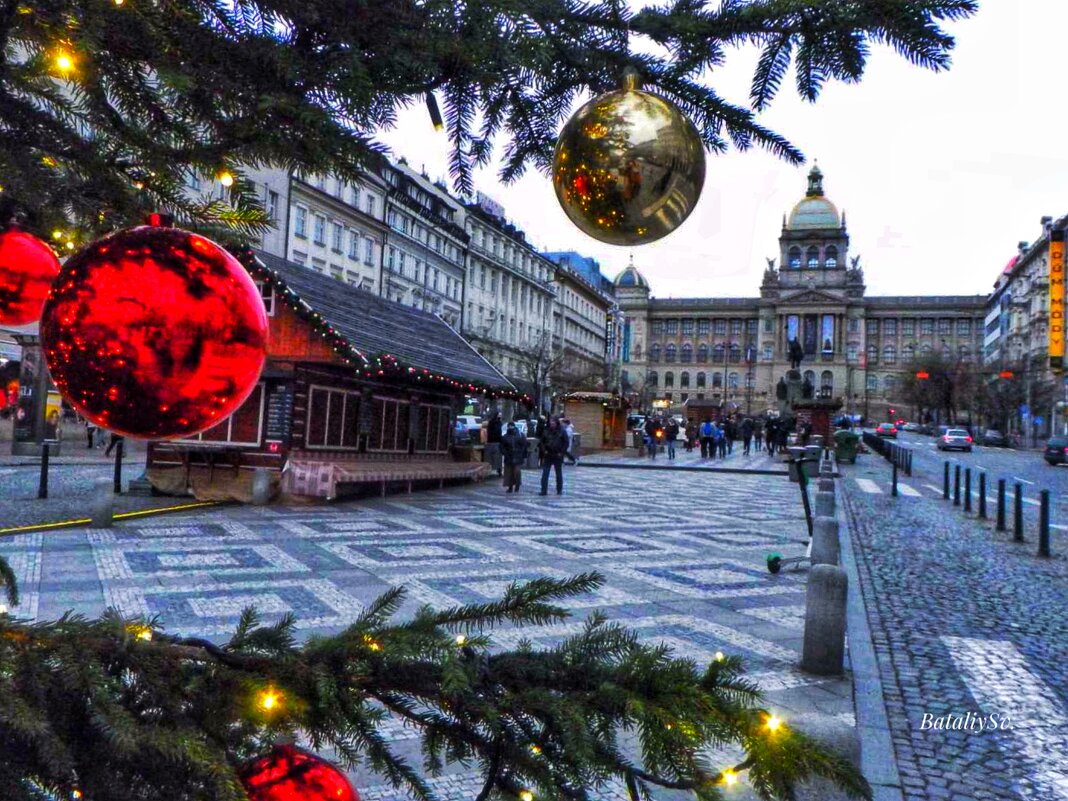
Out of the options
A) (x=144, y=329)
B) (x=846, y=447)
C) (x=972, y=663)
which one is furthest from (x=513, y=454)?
(x=846, y=447)

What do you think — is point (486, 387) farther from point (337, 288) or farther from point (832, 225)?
point (832, 225)

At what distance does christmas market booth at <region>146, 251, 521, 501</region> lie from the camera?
13109 mm

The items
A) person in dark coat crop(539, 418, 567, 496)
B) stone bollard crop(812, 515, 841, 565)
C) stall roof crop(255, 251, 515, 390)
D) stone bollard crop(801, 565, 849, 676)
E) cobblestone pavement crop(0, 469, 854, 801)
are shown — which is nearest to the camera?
stone bollard crop(801, 565, 849, 676)

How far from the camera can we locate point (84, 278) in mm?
1397

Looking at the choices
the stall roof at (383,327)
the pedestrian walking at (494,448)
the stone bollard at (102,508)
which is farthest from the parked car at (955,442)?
the stone bollard at (102,508)

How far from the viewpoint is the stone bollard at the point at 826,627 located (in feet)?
15.6

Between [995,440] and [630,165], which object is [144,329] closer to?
[630,165]

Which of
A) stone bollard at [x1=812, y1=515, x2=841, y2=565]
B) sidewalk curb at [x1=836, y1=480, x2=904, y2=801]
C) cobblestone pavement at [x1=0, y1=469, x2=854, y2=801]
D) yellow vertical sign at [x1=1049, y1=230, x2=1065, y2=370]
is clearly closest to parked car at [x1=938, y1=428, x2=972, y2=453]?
yellow vertical sign at [x1=1049, y1=230, x2=1065, y2=370]

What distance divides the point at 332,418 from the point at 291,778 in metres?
13.5

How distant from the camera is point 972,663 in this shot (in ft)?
16.6

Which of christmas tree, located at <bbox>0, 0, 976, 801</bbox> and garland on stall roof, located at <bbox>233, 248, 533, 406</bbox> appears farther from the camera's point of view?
garland on stall roof, located at <bbox>233, 248, 533, 406</bbox>

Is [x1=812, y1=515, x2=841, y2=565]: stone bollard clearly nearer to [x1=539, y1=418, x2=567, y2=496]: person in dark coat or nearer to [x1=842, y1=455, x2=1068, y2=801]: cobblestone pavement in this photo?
[x1=842, y1=455, x2=1068, y2=801]: cobblestone pavement

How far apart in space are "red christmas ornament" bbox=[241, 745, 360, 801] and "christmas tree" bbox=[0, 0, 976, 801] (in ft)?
0.10

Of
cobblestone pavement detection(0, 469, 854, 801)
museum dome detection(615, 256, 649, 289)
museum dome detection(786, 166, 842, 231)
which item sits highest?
museum dome detection(786, 166, 842, 231)
